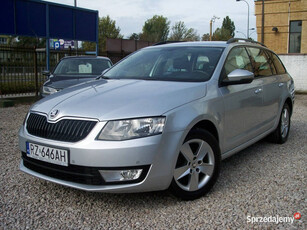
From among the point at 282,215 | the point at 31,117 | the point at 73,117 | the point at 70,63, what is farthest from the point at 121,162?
the point at 70,63

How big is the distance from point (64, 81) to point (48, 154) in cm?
513

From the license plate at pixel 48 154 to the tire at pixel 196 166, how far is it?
3.21 feet

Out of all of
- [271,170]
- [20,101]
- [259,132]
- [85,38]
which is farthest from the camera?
[85,38]

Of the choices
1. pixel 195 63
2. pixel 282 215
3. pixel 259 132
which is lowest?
pixel 282 215

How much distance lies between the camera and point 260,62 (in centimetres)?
473

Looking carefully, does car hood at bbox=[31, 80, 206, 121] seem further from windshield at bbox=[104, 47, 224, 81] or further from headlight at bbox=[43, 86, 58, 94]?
headlight at bbox=[43, 86, 58, 94]

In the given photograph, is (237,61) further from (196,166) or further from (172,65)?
(196,166)

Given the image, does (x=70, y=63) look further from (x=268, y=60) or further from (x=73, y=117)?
(x=73, y=117)

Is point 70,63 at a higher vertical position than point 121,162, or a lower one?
higher


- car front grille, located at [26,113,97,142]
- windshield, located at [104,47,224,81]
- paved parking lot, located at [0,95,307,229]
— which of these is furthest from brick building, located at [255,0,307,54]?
car front grille, located at [26,113,97,142]

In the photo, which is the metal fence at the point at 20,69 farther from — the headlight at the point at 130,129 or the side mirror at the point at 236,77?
the headlight at the point at 130,129

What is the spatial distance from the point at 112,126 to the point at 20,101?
30.8ft

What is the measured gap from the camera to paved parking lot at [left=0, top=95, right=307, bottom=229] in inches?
108

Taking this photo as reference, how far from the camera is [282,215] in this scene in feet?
9.46
